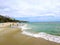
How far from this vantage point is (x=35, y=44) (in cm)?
608

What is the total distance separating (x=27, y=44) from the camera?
601cm

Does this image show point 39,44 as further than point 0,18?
No

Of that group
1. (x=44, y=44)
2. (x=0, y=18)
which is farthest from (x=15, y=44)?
(x=0, y=18)

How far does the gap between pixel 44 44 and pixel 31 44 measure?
2.23 feet

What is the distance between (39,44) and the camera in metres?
6.09

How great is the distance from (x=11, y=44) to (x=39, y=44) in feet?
4.64

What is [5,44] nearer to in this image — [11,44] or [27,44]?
[11,44]

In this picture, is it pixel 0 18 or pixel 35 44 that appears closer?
pixel 35 44

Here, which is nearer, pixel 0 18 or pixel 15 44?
pixel 15 44

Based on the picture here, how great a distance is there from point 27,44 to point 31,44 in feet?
0.67

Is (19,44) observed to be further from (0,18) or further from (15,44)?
(0,18)

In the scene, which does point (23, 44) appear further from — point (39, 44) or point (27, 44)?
point (39, 44)

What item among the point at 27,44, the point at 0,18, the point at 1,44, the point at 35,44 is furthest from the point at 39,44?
the point at 0,18

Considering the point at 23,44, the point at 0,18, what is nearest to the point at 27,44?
the point at 23,44
